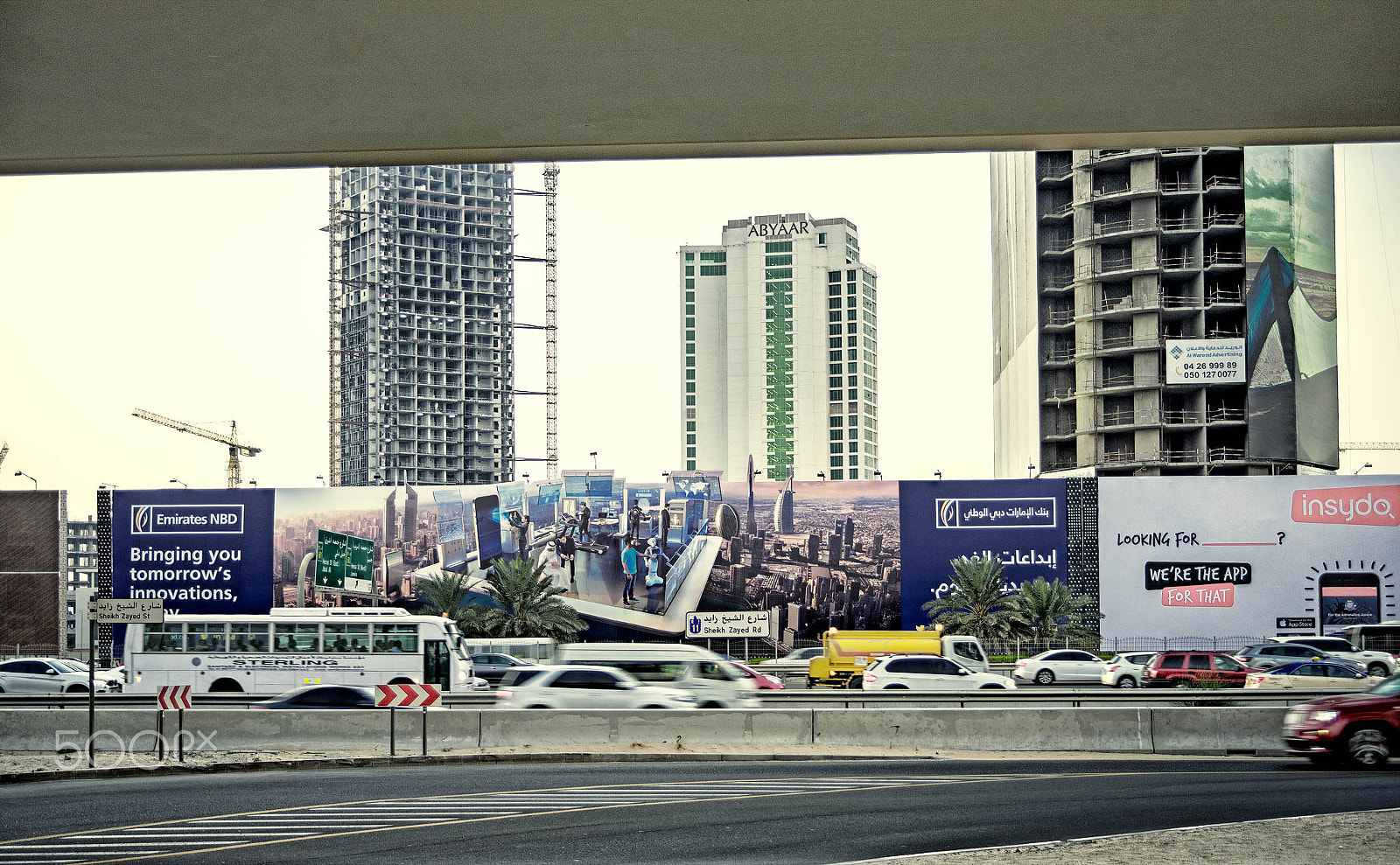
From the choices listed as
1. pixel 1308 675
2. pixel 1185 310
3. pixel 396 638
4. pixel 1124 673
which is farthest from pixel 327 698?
pixel 1185 310

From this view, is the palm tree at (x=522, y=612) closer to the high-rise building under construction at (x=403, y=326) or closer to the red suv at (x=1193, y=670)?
the red suv at (x=1193, y=670)

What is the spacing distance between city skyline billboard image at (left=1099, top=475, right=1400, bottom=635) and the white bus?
35770 millimetres

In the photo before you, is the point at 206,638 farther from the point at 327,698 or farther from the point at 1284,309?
the point at 1284,309

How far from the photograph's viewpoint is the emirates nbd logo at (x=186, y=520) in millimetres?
63344

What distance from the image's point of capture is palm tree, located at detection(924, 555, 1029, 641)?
58.4 metres

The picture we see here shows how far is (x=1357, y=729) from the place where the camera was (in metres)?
18.7

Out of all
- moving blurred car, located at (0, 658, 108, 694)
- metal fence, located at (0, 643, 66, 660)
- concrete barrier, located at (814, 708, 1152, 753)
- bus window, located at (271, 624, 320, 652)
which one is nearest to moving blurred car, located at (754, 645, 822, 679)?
bus window, located at (271, 624, 320, 652)

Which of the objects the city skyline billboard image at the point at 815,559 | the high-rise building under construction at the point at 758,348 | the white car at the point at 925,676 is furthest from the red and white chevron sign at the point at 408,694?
the high-rise building under construction at the point at 758,348

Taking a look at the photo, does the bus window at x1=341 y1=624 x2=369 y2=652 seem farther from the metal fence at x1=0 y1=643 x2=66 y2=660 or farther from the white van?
the metal fence at x1=0 y1=643 x2=66 y2=660

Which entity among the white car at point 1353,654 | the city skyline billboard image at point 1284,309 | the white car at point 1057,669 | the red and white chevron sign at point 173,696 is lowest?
the white car at point 1057,669

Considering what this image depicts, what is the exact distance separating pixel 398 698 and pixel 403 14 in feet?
61.4

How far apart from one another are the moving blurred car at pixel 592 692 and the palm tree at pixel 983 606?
3494 cm

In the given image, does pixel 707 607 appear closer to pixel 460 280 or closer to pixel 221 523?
pixel 221 523

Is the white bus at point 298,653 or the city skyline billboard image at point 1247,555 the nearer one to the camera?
the white bus at point 298,653
